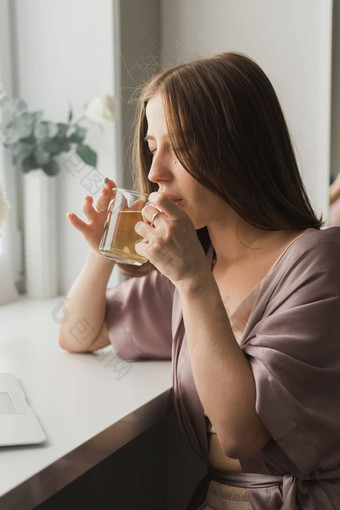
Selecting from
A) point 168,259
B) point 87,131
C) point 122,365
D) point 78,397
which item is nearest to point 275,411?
point 168,259

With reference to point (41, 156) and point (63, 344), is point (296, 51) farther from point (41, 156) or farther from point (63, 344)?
point (63, 344)

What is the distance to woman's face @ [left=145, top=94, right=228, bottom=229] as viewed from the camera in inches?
39.3

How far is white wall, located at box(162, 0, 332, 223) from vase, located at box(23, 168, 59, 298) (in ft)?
1.88

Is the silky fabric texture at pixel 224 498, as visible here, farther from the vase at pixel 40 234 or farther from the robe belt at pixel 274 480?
the vase at pixel 40 234

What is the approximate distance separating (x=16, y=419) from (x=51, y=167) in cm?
96

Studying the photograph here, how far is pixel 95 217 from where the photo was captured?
1222mm

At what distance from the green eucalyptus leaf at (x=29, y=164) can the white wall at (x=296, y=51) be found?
0.55 m

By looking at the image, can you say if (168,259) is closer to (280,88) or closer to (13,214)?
(280,88)

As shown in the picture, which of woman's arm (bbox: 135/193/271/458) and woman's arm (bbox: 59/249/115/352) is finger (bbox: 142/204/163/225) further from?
woman's arm (bbox: 59/249/115/352)

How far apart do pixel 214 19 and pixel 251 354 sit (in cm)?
111

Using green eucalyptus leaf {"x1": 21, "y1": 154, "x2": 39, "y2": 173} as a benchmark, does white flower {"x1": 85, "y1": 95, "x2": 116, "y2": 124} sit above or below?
above

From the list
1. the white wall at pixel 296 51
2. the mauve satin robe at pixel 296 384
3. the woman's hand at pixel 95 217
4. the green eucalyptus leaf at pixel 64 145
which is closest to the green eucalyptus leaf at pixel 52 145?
the green eucalyptus leaf at pixel 64 145

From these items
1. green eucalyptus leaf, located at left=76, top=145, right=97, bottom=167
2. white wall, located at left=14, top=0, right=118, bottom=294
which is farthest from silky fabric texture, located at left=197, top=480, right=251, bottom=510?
green eucalyptus leaf, located at left=76, top=145, right=97, bottom=167

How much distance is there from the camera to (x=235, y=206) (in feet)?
3.36
